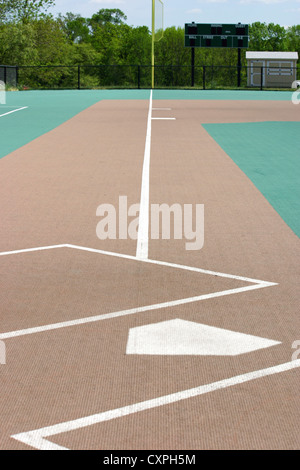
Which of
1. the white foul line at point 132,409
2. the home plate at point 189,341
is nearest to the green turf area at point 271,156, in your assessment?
the home plate at point 189,341

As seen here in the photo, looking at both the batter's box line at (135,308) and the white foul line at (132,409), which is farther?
the batter's box line at (135,308)

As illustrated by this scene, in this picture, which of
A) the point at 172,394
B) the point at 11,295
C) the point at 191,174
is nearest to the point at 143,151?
the point at 191,174

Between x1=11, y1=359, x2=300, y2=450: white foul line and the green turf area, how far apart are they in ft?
15.0

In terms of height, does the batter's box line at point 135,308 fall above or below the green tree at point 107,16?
below

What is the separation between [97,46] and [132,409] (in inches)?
4429

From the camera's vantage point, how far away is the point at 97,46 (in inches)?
4397

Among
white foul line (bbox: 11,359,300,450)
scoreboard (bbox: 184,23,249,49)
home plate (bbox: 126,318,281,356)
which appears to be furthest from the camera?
scoreboard (bbox: 184,23,249,49)

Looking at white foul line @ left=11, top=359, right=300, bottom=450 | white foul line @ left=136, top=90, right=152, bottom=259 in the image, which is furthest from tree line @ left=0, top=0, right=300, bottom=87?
white foul line @ left=11, top=359, right=300, bottom=450

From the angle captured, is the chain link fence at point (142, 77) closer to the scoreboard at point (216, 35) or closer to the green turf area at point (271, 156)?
the scoreboard at point (216, 35)

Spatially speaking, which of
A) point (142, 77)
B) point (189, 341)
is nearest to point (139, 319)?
point (189, 341)

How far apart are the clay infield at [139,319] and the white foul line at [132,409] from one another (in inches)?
0.5

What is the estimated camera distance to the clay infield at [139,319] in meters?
4.30

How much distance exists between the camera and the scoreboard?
54469 mm

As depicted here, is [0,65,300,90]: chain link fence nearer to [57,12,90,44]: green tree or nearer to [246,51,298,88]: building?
[246,51,298,88]: building
